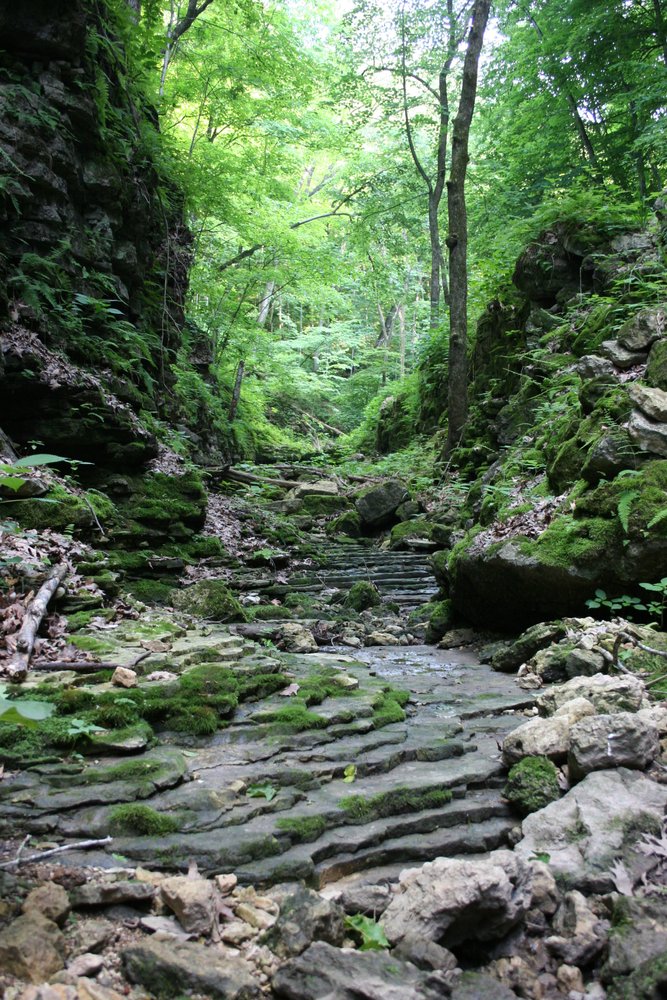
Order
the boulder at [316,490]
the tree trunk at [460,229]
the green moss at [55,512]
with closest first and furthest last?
the green moss at [55,512] < the tree trunk at [460,229] < the boulder at [316,490]

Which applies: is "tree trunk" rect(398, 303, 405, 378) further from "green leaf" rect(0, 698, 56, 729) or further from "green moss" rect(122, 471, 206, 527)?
"green leaf" rect(0, 698, 56, 729)

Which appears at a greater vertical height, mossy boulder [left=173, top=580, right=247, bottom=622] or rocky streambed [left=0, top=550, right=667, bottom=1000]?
rocky streambed [left=0, top=550, right=667, bottom=1000]

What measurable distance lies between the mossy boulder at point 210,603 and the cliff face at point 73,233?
9.32ft

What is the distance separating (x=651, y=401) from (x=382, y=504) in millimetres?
8930

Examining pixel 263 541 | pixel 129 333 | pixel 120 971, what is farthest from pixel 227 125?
pixel 120 971

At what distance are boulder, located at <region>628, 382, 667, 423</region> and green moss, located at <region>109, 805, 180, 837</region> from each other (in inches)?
221

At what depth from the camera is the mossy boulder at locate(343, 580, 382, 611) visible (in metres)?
9.20

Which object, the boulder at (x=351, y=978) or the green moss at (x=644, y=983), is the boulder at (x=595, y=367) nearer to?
the green moss at (x=644, y=983)

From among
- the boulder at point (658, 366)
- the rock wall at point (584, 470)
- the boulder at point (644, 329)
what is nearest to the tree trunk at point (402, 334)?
the rock wall at point (584, 470)

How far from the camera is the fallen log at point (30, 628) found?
4012 mm

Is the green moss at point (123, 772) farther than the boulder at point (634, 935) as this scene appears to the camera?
Yes

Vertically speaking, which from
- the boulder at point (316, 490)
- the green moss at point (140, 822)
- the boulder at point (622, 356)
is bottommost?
the green moss at point (140, 822)

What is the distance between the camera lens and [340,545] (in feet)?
43.8

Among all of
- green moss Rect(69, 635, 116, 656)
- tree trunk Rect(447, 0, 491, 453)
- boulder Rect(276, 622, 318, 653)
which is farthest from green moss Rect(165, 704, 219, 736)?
tree trunk Rect(447, 0, 491, 453)
